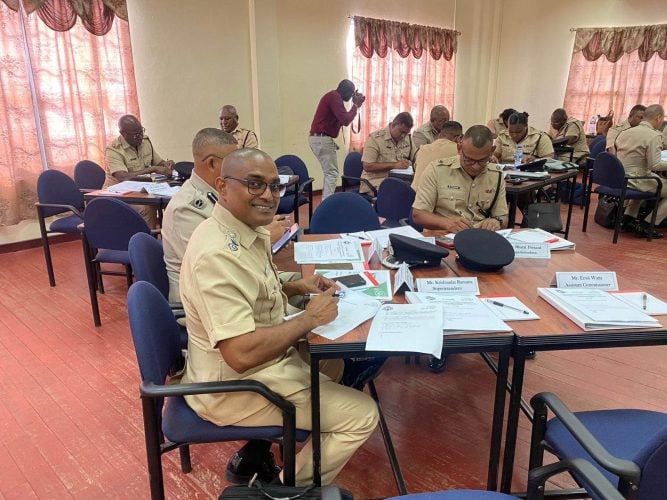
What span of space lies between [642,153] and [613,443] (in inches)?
178

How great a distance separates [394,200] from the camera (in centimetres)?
352

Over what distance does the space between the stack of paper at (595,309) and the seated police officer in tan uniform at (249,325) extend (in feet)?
2.20

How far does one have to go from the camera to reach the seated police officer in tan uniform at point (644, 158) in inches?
189

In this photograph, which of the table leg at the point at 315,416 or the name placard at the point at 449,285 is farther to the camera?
the name placard at the point at 449,285

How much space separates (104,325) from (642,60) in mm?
8211

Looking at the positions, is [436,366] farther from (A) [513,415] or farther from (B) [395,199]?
(B) [395,199]

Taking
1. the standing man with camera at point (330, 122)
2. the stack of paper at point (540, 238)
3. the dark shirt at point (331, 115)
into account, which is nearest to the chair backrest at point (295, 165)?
the standing man with camera at point (330, 122)

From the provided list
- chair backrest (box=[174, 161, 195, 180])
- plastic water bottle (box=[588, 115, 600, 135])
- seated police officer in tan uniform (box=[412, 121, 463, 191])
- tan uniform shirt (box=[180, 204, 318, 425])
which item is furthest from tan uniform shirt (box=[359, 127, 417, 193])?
plastic water bottle (box=[588, 115, 600, 135])

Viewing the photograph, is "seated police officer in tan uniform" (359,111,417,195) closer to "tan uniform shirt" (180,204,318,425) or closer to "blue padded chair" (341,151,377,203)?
"blue padded chair" (341,151,377,203)

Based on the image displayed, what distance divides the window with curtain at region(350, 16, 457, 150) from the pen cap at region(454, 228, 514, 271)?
212 inches

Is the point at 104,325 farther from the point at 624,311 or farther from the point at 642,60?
the point at 642,60

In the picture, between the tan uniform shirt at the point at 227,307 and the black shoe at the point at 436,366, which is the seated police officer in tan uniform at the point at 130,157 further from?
the tan uniform shirt at the point at 227,307

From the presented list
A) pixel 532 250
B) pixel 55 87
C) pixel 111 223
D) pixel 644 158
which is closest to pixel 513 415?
pixel 532 250

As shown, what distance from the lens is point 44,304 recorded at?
11.3ft
